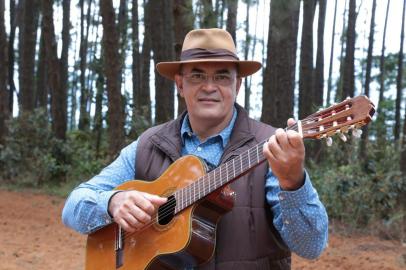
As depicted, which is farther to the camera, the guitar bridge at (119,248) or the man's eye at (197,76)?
the guitar bridge at (119,248)

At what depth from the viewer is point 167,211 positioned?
105 inches

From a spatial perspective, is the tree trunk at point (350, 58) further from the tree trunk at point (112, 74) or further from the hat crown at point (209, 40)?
the hat crown at point (209, 40)

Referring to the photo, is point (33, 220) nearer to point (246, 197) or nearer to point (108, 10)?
point (108, 10)

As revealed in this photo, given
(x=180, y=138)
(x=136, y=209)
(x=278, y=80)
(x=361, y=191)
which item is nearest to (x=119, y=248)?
(x=136, y=209)

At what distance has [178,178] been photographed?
8.74 ft

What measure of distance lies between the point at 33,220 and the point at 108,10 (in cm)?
425

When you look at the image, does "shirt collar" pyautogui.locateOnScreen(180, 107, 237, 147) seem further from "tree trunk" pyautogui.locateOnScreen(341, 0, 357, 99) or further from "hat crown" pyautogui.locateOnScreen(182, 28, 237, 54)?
"tree trunk" pyautogui.locateOnScreen(341, 0, 357, 99)

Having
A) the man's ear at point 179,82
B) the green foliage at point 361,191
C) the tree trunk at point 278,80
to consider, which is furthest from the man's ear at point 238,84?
the tree trunk at point 278,80

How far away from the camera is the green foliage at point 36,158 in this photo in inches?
508

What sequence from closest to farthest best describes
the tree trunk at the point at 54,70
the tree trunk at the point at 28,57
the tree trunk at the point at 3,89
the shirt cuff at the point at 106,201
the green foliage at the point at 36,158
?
the shirt cuff at the point at 106,201 < the green foliage at the point at 36,158 < the tree trunk at the point at 3,89 < the tree trunk at the point at 54,70 < the tree trunk at the point at 28,57

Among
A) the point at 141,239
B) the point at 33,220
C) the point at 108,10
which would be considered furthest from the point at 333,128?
the point at 108,10

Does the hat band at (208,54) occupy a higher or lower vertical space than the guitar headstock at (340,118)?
higher

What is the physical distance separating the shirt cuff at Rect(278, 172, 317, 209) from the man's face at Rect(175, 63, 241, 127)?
0.63m

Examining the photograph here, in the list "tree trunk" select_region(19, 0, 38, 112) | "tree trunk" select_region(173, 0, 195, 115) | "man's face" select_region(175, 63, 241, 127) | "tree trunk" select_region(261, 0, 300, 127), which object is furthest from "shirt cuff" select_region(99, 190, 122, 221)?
"tree trunk" select_region(19, 0, 38, 112)
